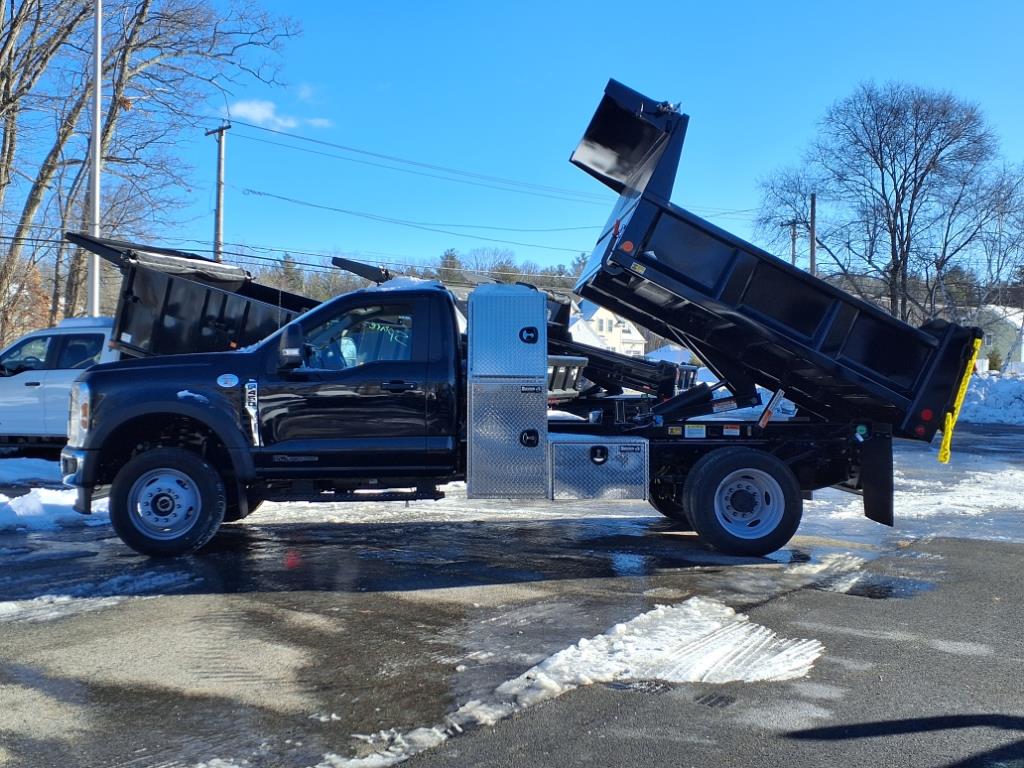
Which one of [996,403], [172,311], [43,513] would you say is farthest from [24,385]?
[996,403]

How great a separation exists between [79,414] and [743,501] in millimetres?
5887

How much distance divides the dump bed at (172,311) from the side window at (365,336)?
471cm

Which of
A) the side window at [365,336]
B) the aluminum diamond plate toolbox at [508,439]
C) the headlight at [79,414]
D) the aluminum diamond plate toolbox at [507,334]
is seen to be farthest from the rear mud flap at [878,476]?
the headlight at [79,414]

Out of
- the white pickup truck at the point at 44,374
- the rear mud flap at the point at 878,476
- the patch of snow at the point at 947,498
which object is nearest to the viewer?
the rear mud flap at the point at 878,476

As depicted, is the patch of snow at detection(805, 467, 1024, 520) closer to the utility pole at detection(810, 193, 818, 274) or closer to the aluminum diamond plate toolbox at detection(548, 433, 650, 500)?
the aluminum diamond plate toolbox at detection(548, 433, 650, 500)

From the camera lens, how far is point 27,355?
45.4 feet

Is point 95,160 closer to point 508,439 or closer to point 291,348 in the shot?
point 291,348

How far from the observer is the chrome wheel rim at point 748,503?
7.77 m

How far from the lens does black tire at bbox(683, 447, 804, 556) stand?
7.70 meters

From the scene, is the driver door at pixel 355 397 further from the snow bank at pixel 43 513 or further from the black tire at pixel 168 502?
the snow bank at pixel 43 513

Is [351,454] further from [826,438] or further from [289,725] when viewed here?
[826,438]

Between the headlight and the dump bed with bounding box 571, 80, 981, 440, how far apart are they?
4.58 metres

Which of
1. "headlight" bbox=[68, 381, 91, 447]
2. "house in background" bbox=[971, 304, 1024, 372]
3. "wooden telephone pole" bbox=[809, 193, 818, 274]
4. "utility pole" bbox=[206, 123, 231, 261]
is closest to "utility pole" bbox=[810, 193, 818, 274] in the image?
"wooden telephone pole" bbox=[809, 193, 818, 274]

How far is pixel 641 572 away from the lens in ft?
23.3
